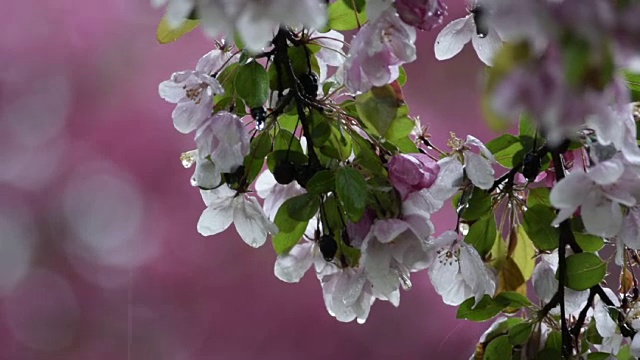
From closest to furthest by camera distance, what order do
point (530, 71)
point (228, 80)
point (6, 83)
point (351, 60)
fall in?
1. point (530, 71)
2. point (351, 60)
3. point (228, 80)
4. point (6, 83)

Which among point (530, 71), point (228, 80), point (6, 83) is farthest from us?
point (6, 83)

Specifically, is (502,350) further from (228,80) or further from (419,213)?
(228,80)

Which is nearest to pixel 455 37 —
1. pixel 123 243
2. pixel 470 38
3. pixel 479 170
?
pixel 470 38

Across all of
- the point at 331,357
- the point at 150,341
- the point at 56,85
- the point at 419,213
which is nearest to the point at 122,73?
the point at 56,85

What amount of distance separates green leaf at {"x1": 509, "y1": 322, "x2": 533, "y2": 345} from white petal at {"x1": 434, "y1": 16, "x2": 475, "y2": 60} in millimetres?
226

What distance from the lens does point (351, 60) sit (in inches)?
20.8

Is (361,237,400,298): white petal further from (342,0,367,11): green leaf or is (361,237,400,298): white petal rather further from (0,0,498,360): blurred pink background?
(0,0,498,360): blurred pink background

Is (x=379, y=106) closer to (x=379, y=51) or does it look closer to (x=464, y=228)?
(x=379, y=51)

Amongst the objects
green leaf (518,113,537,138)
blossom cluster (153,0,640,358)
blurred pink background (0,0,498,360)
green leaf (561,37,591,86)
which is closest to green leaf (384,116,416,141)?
blossom cluster (153,0,640,358)

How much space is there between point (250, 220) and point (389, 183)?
12cm

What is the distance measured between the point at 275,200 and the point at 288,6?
350mm

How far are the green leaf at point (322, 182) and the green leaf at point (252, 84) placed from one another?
7 cm

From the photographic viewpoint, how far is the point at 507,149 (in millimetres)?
665

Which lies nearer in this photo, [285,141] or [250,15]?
[250,15]
